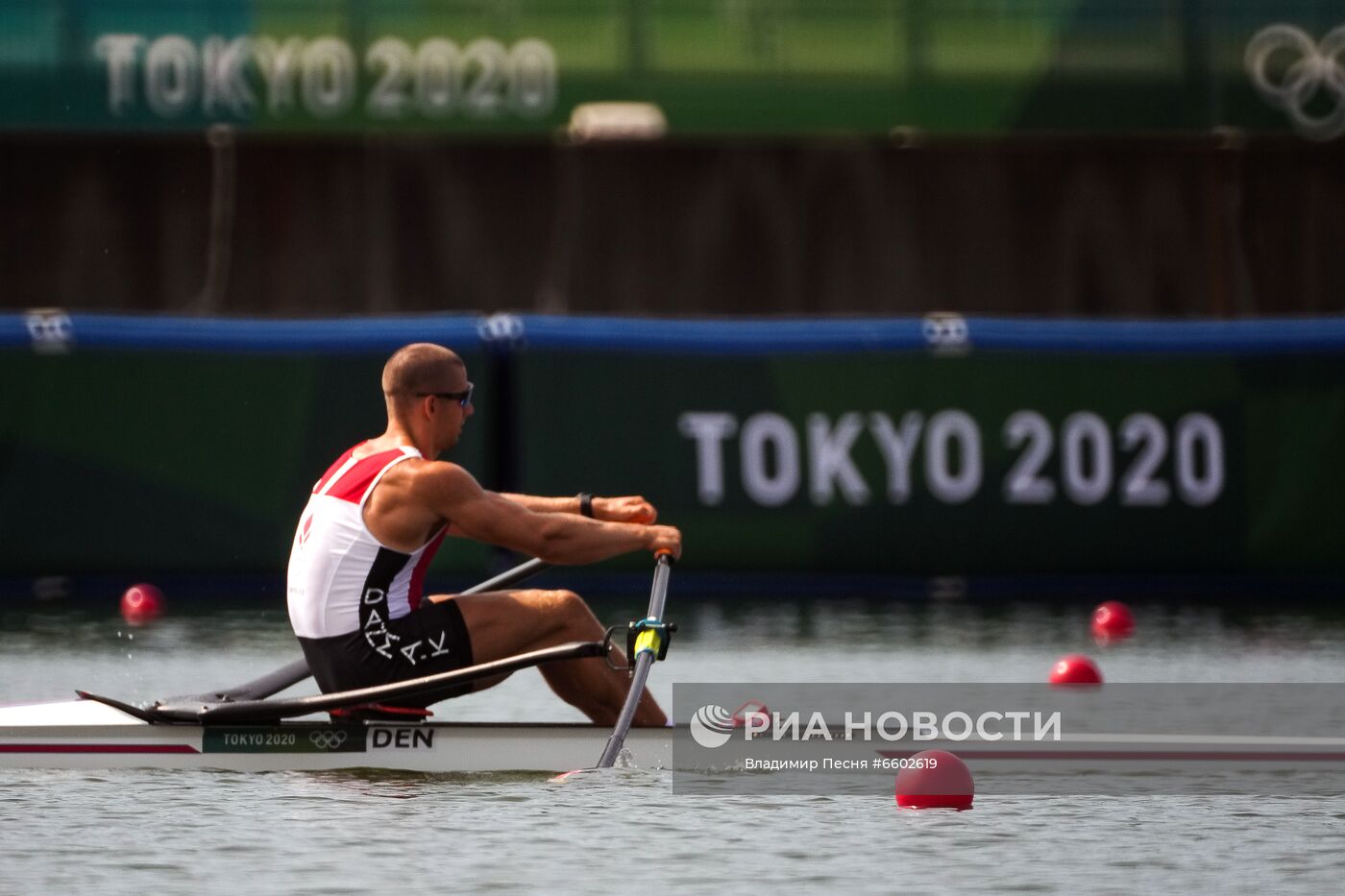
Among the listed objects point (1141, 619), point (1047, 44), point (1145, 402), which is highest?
point (1047, 44)

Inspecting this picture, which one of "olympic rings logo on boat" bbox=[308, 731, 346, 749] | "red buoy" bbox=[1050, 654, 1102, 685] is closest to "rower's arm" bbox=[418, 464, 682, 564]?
"olympic rings logo on boat" bbox=[308, 731, 346, 749]

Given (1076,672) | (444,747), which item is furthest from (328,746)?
(1076,672)

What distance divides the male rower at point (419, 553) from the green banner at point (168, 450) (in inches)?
260

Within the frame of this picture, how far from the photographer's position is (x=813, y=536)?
1538cm

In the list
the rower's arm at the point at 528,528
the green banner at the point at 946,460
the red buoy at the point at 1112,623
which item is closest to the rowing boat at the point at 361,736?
the rower's arm at the point at 528,528

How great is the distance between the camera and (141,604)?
1408 centimetres

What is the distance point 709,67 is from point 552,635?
10007mm

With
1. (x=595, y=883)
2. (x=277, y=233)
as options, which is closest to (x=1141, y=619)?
(x=277, y=233)

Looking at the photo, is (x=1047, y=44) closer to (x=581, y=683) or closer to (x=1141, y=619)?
(x=1141, y=619)

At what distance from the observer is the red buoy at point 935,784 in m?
8.04

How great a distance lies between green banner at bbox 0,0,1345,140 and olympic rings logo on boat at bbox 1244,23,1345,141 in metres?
0.01

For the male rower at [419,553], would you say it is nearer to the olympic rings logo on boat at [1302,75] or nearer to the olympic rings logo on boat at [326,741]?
the olympic rings logo on boat at [326,741]

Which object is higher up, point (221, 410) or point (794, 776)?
point (221, 410)

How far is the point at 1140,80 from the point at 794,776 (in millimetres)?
10481
